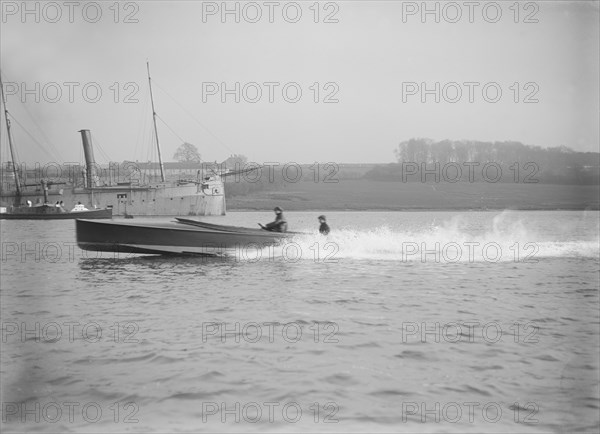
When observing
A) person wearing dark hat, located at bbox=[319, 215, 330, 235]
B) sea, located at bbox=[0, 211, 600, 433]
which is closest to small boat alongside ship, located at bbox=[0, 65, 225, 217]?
person wearing dark hat, located at bbox=[319, 215, 330, 235]

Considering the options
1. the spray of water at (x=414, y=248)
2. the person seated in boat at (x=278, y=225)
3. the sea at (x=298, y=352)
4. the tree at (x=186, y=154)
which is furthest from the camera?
the spray of water at (x=414, y=248)

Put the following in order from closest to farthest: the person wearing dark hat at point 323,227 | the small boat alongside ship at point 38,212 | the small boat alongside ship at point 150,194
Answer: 1. the person wearing dark hat at point 323,227
2. the small boat alongside ship at point 150,194
3. the small boat alongside ship at point 38,212

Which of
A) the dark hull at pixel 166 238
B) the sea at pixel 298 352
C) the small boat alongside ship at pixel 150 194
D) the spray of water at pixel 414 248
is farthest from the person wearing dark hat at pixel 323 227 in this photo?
the small boat alongside ship at pixel 150 194

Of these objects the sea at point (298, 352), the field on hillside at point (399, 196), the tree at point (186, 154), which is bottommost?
the sea at point (298, 352)

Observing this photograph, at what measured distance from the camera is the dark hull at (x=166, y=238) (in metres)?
13.7

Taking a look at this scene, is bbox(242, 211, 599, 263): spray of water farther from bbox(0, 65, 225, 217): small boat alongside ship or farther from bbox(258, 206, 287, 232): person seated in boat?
bbox(0, 65, 225, 217): small boat alongside ship

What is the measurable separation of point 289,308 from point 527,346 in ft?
11.6

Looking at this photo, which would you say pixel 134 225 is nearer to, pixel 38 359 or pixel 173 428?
pixel 38 359

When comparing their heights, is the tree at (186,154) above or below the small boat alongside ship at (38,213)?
above

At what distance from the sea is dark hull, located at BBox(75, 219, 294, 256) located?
1505mm

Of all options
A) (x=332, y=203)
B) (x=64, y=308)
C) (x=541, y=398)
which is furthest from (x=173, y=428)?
(x=332, y=203)

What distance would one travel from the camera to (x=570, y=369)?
509 cm

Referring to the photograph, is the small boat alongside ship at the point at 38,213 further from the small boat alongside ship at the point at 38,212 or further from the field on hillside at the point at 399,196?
the field on hillside at the point at 399,196

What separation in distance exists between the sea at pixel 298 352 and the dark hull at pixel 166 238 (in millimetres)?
1505
